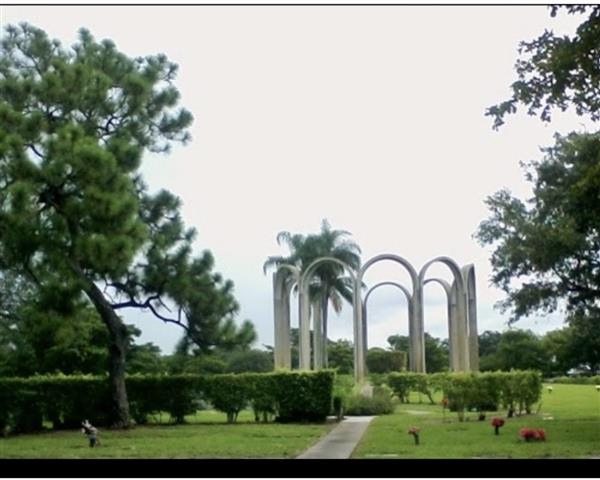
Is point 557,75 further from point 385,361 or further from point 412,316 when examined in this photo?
point 385,361

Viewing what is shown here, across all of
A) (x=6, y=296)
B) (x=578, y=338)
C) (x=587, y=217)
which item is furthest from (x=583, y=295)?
(x=6, y=296)

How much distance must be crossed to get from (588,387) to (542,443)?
7.94ft

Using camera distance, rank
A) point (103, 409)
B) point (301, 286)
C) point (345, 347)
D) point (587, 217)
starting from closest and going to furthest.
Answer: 1. point (587, 217)
2. point (103, 409)
3. point (301, 286)
4. point (345, 347)

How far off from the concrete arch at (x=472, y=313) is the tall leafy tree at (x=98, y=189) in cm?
391

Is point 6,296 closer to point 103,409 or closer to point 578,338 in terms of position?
point 103,409

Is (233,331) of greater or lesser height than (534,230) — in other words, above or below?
below

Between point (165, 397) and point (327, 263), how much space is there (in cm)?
546

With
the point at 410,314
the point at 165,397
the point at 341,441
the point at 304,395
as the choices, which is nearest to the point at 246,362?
the point at 165,397

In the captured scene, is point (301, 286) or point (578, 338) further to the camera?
point (301, 286)

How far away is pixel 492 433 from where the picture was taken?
450 inches

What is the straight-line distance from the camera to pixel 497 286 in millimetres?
13719

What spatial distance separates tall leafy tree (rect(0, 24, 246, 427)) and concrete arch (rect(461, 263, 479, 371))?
154 inches

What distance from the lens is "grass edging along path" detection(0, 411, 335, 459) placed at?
1016 cm

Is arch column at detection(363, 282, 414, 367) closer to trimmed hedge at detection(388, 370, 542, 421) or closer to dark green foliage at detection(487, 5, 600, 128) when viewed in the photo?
trimmed hedge at detection(388, 370, 542, 421)
